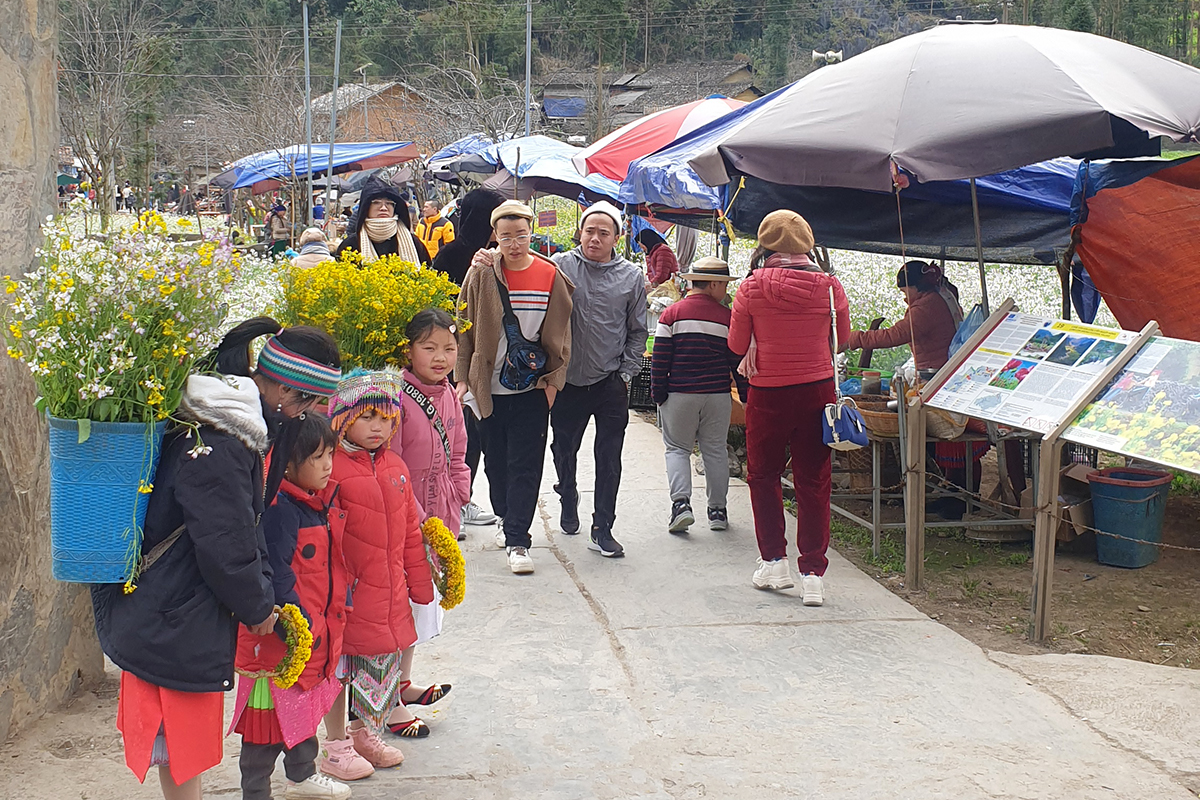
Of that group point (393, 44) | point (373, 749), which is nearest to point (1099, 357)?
point (373, 749)

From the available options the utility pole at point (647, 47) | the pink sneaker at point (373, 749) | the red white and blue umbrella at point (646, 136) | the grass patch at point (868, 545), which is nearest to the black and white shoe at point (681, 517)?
the grass patch at point (868, 545)

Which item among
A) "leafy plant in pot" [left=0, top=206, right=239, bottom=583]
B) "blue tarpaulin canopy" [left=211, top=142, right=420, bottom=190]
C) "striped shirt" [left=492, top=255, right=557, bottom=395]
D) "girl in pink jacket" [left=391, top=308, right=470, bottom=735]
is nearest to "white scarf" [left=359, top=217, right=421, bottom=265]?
"striped shirt" [left=492, top=255, right=557, bottom=395]

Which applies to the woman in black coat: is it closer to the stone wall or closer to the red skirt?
the red skirt

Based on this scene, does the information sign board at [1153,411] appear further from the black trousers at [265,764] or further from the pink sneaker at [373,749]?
the black trousers at [265,764]

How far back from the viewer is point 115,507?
8.66 ft

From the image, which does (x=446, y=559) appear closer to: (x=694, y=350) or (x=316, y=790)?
(x=316, y=790)

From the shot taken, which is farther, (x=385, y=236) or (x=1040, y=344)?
(x=385, y=236)

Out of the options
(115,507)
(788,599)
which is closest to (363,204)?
(788,599)

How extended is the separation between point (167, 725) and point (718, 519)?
444 centimetres

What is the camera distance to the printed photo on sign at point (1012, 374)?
5.40 meters

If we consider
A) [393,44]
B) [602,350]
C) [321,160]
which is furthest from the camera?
[393,44]

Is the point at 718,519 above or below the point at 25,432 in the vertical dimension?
below

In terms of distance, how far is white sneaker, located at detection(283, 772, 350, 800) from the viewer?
3.37m

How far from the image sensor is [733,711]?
13.9ft
